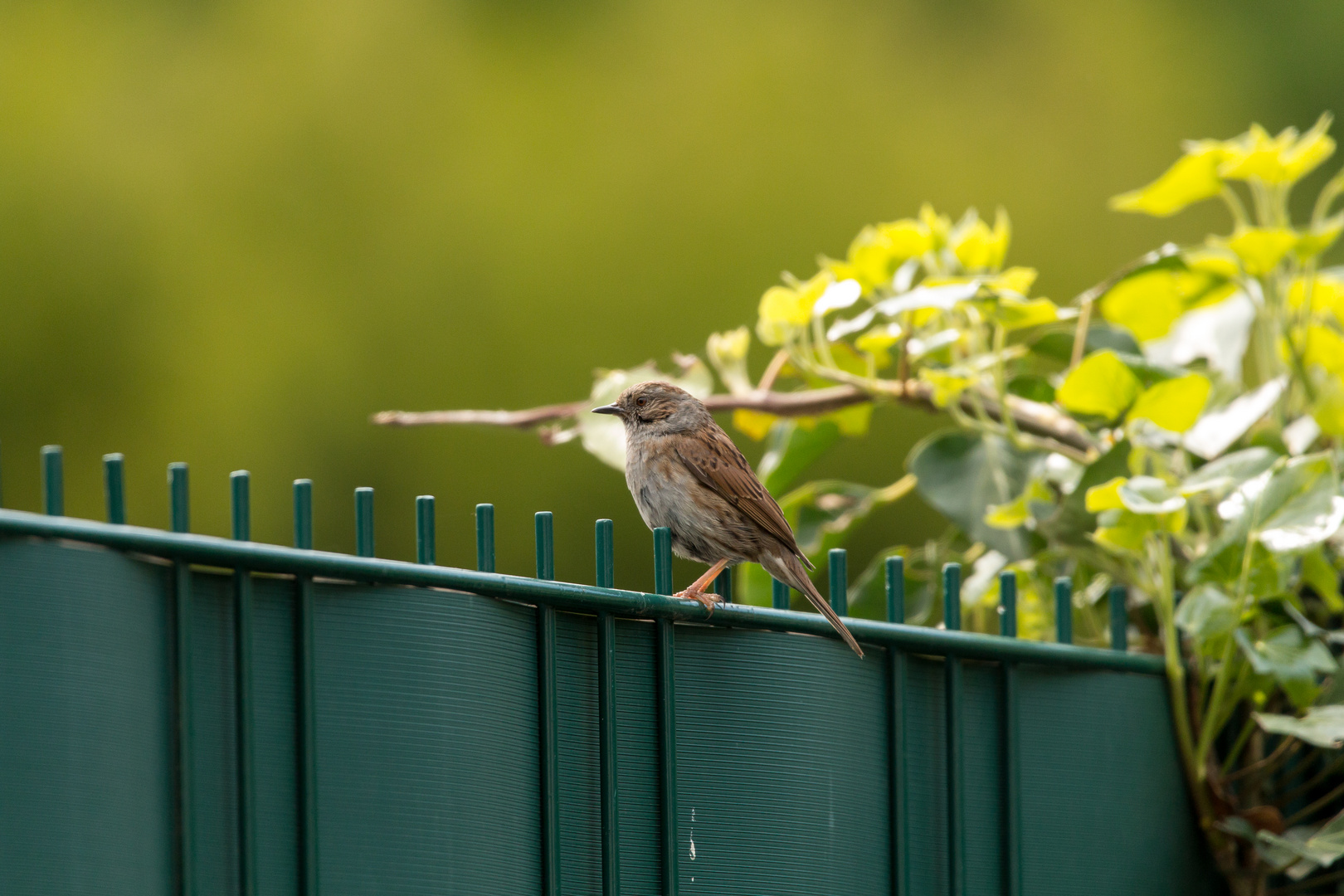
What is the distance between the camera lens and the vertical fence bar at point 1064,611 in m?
3.36

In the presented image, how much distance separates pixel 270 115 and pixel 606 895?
9.80 meters

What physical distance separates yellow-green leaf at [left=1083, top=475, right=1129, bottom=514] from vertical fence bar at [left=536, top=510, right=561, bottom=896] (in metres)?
1.26

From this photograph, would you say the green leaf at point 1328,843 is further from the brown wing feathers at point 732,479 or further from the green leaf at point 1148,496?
the brown wing feathers at point 732,479

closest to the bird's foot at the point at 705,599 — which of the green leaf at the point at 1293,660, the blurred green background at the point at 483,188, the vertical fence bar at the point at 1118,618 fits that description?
the vertical fence bar at the point at 1118,618

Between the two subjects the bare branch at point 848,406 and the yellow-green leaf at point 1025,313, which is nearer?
the yellow-green leaf at point 1025,313

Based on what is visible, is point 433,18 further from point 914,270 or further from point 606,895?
point 606,895

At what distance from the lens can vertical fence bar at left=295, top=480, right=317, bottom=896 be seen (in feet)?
7.01

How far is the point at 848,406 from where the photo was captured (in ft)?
13.2

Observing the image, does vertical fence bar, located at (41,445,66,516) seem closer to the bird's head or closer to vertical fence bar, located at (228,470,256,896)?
vertical fence bar, located at (228,470,256,896)

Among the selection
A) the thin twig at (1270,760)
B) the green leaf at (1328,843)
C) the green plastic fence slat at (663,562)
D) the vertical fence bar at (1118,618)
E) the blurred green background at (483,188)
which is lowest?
the green leaf at (1328,843)

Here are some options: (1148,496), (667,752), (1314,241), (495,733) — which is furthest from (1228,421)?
(495,733)

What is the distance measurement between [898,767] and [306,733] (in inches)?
52.8

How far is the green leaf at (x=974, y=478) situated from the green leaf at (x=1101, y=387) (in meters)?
0.45

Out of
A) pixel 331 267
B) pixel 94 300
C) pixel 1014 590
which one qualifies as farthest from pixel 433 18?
pixel 1014 590
